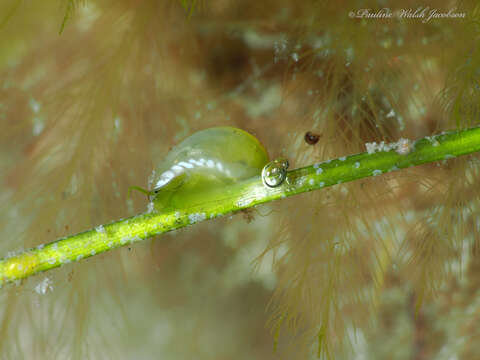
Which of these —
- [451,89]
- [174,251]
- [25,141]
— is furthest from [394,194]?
[25,141]

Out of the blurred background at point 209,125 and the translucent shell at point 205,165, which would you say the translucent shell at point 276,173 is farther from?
the blurred background at point 209,125

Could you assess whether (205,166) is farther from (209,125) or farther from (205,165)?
(209,125)

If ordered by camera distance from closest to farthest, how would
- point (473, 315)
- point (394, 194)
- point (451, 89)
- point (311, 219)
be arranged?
1. point (451, 89)
2. point (311, 219)
3. point (394, 194)
4. point (473, 315)

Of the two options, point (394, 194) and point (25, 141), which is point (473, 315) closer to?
point (394, 194)

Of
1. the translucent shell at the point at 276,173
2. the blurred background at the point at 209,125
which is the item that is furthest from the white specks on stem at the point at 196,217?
the blurred background at the point at 209,125

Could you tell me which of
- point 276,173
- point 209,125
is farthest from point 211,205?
point 209,125

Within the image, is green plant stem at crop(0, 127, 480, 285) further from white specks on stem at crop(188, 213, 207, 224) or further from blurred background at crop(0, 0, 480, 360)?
blurred background at crop(0, 0, 480, 360)
